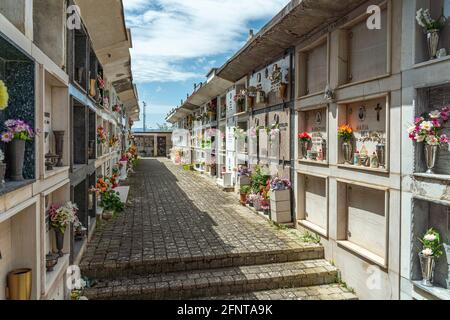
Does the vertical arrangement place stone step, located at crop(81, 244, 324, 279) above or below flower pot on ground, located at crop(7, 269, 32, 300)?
below

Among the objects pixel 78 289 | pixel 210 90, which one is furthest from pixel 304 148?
pixel 210 90

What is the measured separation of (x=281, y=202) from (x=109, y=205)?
15.3 ft

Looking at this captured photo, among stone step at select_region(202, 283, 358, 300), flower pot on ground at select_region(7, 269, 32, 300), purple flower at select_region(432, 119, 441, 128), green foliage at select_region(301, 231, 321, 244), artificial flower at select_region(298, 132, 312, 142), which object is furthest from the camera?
artificial flower at select_region(298, 132, 312, 142)

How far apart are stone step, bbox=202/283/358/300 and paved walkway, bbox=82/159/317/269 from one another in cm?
89

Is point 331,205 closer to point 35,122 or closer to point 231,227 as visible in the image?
point 231,227

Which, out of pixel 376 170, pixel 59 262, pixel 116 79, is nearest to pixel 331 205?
pixel 376 170

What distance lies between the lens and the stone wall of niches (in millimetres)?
3176

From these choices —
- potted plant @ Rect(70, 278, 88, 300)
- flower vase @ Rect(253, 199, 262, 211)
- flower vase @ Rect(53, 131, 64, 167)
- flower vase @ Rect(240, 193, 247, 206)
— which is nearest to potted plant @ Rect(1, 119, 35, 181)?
flower vase @ Rect(53, 131, 64, 167)

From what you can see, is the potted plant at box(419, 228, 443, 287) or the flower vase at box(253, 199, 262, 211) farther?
the flower vase at box(253, 199, 262, 211)

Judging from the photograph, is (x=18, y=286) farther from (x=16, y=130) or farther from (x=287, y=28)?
(x=287, y=28)

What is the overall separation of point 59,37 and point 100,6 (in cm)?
245

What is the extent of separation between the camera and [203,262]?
5840 mm

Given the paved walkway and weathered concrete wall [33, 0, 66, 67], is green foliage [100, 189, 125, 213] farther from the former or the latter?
weathered concrete wall [33, 0, 66, 67]

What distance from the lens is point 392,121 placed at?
4.48 meters
